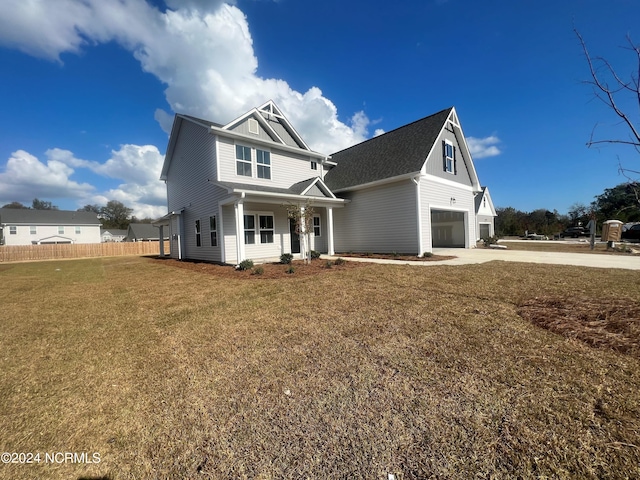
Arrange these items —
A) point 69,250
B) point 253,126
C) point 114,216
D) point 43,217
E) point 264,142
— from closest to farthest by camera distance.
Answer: point 264,142, point 253,126, point 69,250, point 43,217, point 114,216

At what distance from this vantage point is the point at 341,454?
1880mm

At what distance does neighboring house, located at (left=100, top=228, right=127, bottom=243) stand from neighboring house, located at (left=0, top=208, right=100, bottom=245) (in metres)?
12.4

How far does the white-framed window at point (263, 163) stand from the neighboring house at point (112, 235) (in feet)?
182

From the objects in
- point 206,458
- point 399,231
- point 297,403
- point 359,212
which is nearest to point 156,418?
point 206,458

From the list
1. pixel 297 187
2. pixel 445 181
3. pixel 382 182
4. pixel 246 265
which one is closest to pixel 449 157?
pixel 445 181

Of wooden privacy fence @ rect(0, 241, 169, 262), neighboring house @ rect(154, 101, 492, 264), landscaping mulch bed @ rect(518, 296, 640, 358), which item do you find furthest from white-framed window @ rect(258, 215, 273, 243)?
wooden privacy fence @ rect(0, 241, 169, 262)

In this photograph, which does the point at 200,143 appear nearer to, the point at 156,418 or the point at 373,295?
the point at 373,295

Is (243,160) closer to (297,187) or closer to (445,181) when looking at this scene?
(297,187)

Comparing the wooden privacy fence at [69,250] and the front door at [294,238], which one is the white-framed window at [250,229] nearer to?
the front door at [294,238]

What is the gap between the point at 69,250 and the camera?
89.8 feet

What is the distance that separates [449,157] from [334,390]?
52.3 feet

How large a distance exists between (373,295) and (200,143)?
41.3ft

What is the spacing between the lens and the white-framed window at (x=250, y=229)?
13.0 meters

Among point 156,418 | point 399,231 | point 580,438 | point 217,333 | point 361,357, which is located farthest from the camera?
point 399,231
